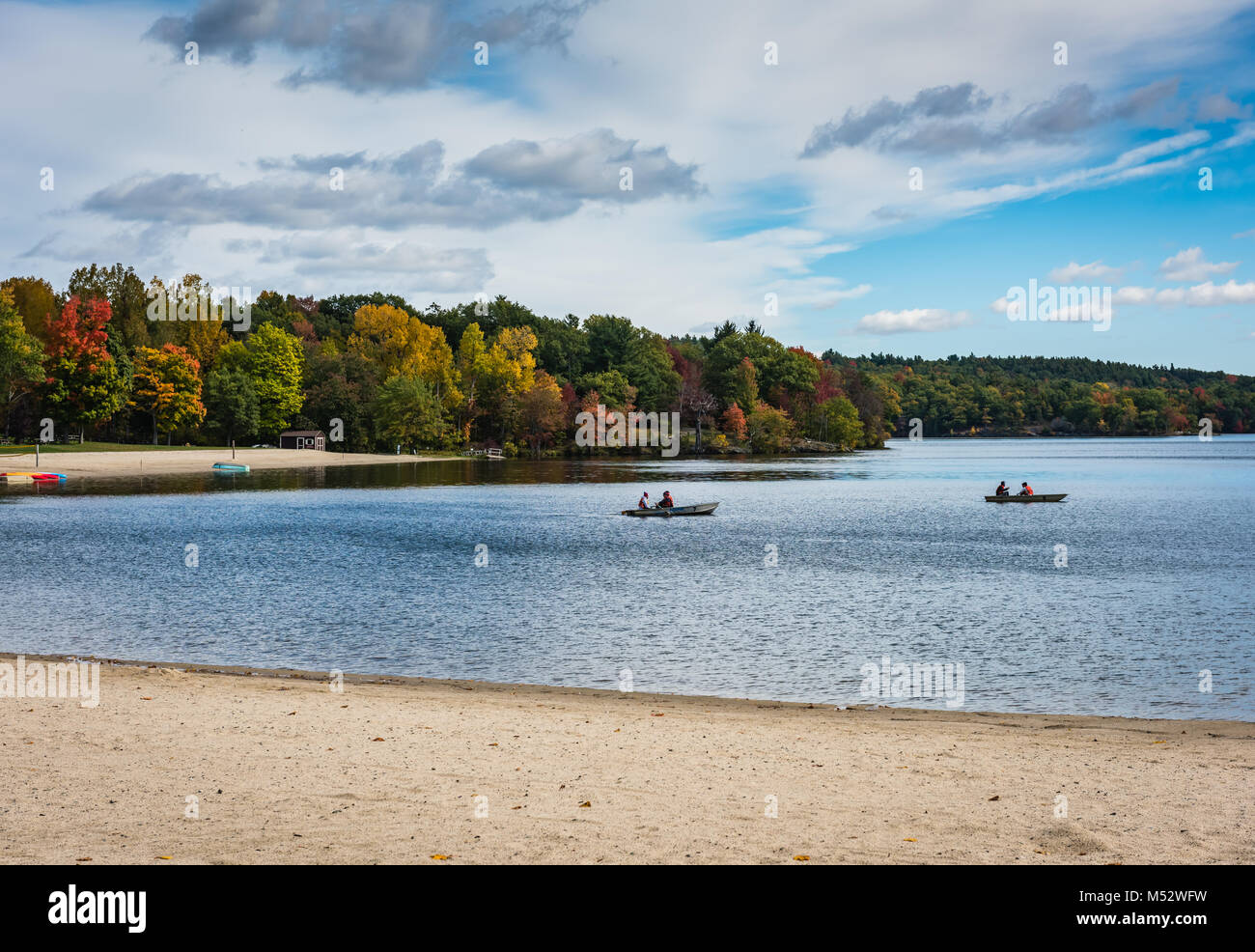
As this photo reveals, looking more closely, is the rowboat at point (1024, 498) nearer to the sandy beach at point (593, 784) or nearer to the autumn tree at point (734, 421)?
the sandy beach at point (593, 784)

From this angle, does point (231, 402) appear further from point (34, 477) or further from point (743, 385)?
point (743, 385)

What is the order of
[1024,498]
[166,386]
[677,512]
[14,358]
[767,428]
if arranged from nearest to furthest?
[677,512], [1024,498], [14,358], [166,386], [767,428]

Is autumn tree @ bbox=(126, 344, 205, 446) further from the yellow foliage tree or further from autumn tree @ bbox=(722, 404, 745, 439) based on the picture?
autumn tree @ bbox=(722, 404, 745, 439)

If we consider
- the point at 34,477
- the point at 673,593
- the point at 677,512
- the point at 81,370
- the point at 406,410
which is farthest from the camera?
the point at 406,410

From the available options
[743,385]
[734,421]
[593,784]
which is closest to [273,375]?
[734,421]

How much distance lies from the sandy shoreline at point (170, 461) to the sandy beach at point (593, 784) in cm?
9182

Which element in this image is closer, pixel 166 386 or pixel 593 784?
pixel 593 784

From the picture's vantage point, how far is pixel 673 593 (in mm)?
32219

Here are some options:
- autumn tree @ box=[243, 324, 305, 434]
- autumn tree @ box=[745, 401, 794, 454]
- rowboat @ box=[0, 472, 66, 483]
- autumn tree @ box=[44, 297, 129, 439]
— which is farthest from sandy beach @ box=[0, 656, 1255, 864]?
autumn tree @ box=[745, 401, 794, 454]

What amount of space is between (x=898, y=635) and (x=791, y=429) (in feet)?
517

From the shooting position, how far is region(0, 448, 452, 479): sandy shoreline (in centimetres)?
9400

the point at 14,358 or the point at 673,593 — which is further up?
the point at 14,358

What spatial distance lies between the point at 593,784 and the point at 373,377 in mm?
133226
